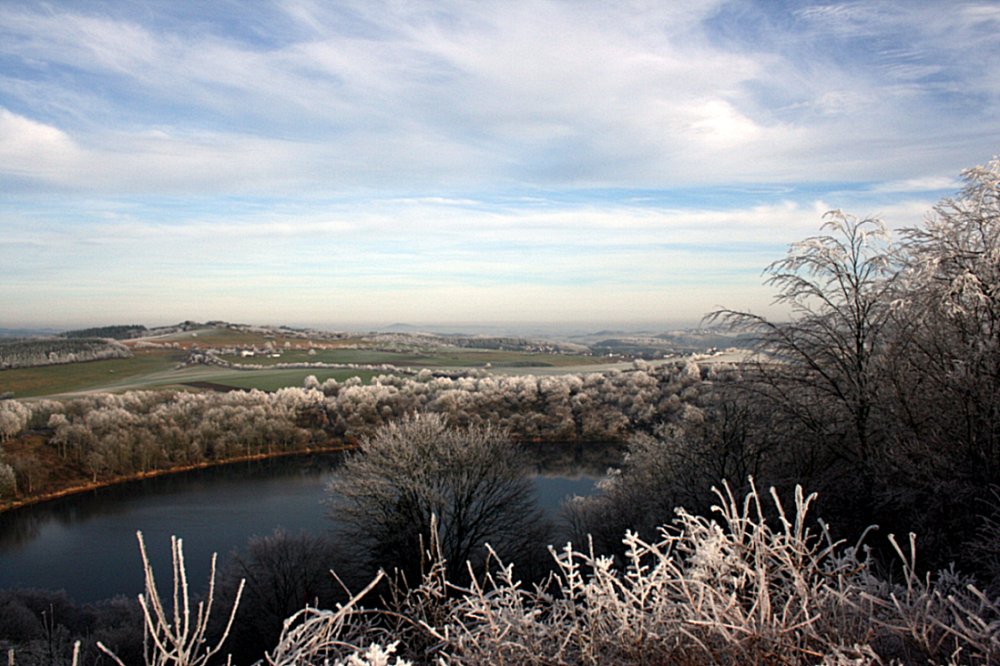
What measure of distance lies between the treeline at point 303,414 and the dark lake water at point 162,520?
2175mm

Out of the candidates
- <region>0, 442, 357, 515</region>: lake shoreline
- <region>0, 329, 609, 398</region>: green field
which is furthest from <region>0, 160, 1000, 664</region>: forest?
<region>0, 329, 609, 398</region>: green field

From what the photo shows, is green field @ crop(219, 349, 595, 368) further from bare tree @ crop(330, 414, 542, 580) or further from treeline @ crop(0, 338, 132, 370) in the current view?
bare tree @ crop(330, 414, 542, 580)

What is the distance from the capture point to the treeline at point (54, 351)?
41.4 metres

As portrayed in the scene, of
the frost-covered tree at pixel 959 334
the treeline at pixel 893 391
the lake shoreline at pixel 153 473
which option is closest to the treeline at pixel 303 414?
the lake shoreline at pixel 153 473

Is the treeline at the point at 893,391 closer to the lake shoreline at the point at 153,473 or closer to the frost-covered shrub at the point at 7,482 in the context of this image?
the lake shoreline at the point at 153,473

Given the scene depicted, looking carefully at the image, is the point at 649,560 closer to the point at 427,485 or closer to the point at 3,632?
the point at 427,485

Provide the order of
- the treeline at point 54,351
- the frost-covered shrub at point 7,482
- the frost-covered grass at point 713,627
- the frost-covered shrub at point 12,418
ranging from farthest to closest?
the treeline at point 54,351 < the frost-covered shrub at point 12,418 < the frost-covered shrub at point 7,482 < the frost-covered grass at point 713,627

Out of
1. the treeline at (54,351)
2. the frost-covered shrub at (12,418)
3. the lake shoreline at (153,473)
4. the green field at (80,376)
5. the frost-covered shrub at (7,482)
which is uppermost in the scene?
the treeline at (54,351)

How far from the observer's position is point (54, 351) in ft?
142

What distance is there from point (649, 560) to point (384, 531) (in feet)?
18.9

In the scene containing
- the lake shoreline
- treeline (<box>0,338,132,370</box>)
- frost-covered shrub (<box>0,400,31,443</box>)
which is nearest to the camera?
the lake shoreline

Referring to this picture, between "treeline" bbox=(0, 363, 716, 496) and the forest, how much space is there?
14958 mm

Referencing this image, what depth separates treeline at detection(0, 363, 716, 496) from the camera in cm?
2980

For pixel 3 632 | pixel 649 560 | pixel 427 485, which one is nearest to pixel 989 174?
pixel 649 560
